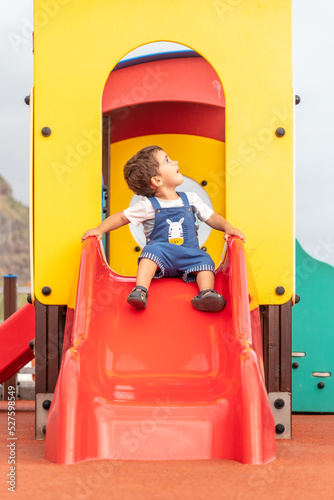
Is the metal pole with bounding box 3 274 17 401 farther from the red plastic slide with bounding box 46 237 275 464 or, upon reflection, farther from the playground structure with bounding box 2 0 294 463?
the red plastic slide with bounding box 46 237 275 464

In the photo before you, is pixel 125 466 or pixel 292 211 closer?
pixel 125 466

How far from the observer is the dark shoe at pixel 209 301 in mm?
2793

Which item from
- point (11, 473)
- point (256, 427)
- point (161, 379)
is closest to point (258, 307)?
point (161, 379)

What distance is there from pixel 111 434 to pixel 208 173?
274cm

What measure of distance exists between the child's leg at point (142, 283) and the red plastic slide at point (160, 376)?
0.21ft

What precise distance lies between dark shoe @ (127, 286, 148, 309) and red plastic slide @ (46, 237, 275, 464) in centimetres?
7

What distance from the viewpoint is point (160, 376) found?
2.63 meters

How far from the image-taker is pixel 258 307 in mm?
3047

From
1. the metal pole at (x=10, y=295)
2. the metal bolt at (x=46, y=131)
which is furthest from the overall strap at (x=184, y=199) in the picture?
the metal pole at (x=10, y=295)

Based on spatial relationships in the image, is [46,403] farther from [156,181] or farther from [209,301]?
[156,181]

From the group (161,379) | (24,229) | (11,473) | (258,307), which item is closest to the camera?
(11,473)

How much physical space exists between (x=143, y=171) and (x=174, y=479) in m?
1.75

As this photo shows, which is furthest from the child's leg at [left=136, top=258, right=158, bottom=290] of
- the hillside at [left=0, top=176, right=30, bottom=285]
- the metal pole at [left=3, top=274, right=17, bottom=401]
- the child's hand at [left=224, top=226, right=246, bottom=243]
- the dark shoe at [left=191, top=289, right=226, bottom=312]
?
the hillside at [left=0, top=176, right=30, bottom=285]

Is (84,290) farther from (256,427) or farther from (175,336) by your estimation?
(256,427)
